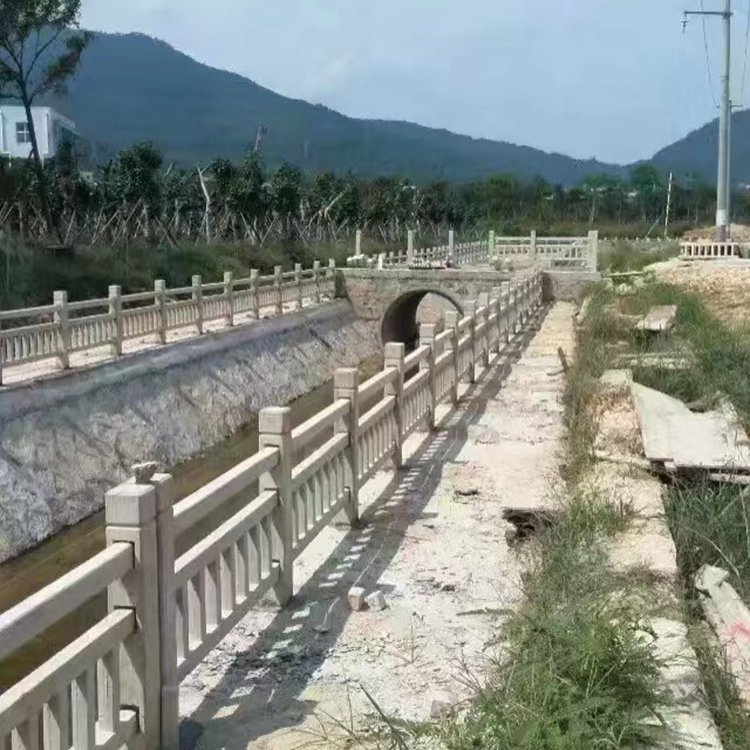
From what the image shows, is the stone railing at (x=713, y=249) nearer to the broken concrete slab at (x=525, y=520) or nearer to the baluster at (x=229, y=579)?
the broken concrete slab at (x=525, y=520)

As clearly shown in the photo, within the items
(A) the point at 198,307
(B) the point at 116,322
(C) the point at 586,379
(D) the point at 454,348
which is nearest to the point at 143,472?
(C) the point at 586,379

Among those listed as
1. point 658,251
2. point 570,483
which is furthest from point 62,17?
point 570,483

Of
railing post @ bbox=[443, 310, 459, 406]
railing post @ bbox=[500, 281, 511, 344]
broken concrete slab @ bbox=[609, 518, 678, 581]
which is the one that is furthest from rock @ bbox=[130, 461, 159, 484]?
railing post @ bbox=[500, 281, 511, 344]

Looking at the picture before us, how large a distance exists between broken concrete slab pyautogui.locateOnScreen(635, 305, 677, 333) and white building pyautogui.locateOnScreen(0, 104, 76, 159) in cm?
5861

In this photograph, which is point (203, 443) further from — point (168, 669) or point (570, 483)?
point (168, 669)

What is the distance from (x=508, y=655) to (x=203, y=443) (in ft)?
47.6

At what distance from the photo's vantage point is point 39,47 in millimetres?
33594

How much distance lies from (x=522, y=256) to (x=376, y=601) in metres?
32.5

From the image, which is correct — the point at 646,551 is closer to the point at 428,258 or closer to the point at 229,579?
the point at 229,579

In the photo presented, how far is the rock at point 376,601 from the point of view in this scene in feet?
17.5

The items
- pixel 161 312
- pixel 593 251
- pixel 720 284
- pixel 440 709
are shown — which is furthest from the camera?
pixel 593 251

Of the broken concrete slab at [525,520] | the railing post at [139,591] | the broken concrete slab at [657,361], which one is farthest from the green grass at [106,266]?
the railing post at [139,591]

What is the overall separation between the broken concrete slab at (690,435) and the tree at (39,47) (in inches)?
1022

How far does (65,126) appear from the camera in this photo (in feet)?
232
